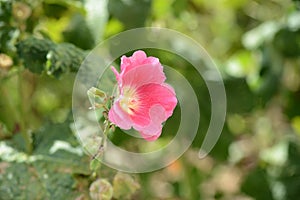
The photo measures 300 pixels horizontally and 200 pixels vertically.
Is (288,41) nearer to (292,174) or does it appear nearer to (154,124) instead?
(292,174)

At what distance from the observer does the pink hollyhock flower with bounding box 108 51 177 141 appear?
36.4 inches

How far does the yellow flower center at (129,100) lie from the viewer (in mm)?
930

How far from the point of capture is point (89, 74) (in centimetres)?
113

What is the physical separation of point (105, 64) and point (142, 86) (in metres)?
0.21

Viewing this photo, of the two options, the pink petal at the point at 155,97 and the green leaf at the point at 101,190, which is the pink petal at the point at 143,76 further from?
the green leaf at the point at 101,190

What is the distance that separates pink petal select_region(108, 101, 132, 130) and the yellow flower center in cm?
3

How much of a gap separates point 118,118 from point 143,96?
82 mm

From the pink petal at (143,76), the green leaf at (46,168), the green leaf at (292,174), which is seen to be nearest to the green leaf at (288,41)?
the green leaf at (292,174)

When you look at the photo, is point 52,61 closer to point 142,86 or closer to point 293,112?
point 142,86

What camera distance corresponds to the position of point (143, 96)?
96 cm

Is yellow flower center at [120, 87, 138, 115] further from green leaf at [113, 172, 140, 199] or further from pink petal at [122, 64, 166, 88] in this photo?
green leaf at [113, 172, 140, 199]

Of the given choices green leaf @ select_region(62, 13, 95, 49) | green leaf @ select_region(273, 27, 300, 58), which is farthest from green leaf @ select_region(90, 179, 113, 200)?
green leaf @ select_region(273, 27, 300, 58)

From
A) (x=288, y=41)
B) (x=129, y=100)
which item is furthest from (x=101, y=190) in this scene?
(x=288, y=41)

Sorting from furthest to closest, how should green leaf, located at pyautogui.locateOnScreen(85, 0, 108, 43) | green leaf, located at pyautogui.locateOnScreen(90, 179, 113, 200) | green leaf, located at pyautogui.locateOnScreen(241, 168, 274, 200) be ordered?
green leaf, located at pyautogui.locateOnScreen(241, 168, 274, 200) → green leaf, located at pyautogui.locateOnScreen(85, 0, 108, 43) → green leaf, located at pyautogui.locateOnScreen(90, 179, 113, 200)
